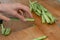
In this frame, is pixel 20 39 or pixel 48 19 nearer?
pixel 20 39

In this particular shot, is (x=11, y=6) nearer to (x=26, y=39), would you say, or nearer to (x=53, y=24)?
(x=26, y=39)

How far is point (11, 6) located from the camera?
36.0 inches

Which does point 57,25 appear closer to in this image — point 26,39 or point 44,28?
point 44,28

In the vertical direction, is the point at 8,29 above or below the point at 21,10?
below

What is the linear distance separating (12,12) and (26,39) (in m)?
0.19

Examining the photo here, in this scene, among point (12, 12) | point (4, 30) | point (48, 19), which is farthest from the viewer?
point (48, 19)

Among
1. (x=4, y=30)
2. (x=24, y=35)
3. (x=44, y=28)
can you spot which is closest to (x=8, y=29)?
(x=4, y=30)

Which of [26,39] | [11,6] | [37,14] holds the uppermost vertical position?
[11,6]

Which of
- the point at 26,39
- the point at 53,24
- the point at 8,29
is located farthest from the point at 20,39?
the point at 53,24

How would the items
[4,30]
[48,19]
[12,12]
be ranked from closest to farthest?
[12,12]
[4,30]
[48,19]

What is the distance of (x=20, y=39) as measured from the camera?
3.10 ft

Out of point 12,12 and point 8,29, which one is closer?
point 12,12

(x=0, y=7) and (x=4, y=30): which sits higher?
(x=0, y=7)

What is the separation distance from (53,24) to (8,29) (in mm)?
323
